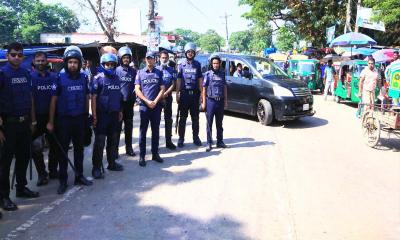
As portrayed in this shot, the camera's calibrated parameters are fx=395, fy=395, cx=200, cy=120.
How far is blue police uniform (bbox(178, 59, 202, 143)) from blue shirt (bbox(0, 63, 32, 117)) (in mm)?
3358

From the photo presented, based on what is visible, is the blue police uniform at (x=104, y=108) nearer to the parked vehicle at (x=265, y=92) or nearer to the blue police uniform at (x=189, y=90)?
the blue police uniform at (x=189, y=90)

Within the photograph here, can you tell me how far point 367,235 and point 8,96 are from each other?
432 cm

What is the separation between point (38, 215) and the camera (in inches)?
180

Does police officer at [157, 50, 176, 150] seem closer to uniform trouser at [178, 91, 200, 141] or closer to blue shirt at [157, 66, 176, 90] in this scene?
blue shirt at [157, 66, 176, 90]

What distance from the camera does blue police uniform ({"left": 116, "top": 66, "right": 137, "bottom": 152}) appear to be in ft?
21.8

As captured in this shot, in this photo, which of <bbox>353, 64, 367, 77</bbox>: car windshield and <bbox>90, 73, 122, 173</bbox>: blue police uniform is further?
<bbox>353, 64, 367, 77</bbox>: car windshield

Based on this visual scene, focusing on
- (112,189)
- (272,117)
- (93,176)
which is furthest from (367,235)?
(272,117)

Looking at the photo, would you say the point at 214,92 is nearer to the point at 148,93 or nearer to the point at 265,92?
the point at 148,93

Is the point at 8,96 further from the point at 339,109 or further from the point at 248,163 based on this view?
the point at 339,109

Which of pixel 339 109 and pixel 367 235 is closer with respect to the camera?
pixel 367 235

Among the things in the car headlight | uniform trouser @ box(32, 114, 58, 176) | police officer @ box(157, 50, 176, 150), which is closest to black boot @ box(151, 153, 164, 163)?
police officer @ box(157, 50, 176, 150)

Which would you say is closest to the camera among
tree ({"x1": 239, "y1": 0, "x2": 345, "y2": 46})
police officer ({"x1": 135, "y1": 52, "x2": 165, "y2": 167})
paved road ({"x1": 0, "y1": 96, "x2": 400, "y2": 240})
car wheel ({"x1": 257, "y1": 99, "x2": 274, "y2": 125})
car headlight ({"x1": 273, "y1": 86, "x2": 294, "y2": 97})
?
paved road ({"x1": 0, "y1": 96, "x2": 400, "y2": 240})

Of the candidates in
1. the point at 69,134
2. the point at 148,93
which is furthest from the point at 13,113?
the point at 148,93

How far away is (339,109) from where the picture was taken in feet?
45.4
